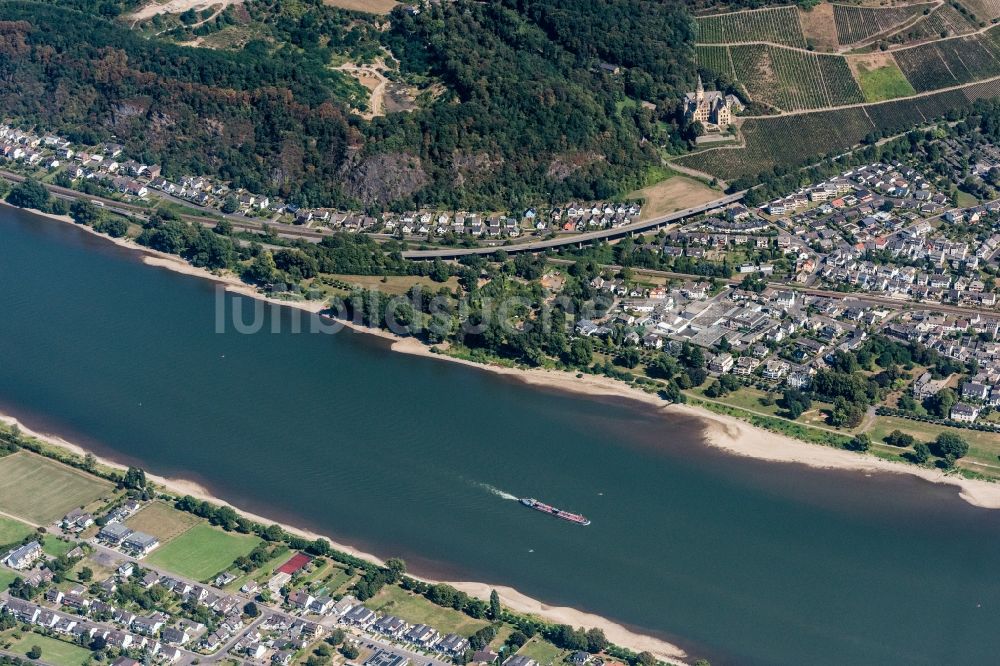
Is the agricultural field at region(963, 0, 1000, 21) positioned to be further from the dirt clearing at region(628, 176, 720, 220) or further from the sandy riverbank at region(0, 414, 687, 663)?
the sandy riverbank at region(0, 414, 687, 663)

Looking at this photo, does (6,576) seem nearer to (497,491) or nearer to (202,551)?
(202,551)

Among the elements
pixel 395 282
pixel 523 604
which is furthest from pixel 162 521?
pixel 395 282

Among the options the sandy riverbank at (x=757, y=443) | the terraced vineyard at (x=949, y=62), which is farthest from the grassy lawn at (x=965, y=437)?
the terraced vineyard at (x=949, y=62)

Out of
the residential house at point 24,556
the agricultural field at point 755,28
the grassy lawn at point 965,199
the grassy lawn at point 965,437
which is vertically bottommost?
the residential house at point 24,556

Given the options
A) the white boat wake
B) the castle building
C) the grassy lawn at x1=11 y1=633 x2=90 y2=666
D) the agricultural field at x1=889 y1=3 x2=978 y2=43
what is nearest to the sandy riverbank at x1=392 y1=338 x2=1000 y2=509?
the white boat wake

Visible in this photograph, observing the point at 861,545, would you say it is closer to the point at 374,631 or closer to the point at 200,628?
the point at 374,631

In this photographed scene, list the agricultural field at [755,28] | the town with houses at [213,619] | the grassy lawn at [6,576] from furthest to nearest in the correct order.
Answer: the agricultural field at [755,28] < the grassy lawn at [6,576] < the town with houses at [213,619]

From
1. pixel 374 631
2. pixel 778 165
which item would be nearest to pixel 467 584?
pixel 374 631

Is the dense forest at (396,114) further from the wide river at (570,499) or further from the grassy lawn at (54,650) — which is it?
the grassy lawn at (54,650)
